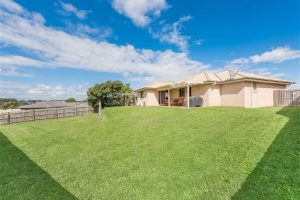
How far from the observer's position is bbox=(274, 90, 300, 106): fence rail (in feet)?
48.6

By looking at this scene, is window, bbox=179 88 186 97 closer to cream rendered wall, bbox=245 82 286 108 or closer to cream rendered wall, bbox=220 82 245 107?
cream rendered wall, bbox=220 82 245 107

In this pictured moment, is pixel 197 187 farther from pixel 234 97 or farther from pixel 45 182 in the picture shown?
pixel 234 97

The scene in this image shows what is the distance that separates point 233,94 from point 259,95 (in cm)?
210

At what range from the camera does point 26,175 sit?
6.49 metres

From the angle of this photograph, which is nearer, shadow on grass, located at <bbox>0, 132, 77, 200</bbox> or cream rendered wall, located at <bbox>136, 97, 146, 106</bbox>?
shadow on grass, located at <bbox>0, 132, 77, 200</bbox>

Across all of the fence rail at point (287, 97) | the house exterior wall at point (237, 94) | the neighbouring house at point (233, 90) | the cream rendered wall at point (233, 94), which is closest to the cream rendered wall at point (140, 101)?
the neighbouring house at point (233, 90)

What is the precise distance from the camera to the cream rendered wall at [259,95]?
16.4 m

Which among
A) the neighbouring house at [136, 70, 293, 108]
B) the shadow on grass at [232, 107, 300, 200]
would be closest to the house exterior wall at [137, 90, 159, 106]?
the neighbouring house at [136, 70, 293, 108]

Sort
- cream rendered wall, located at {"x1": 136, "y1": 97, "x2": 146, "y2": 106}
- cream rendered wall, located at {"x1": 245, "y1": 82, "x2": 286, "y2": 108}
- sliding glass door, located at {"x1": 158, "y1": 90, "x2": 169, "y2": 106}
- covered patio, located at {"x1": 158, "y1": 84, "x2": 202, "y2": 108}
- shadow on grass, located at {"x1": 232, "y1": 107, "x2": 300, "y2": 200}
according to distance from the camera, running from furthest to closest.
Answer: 1. cream rendered wall, located at {"x1": 136, "y1": 97, "x2": 146, "y2": 106}
2. sliding glass door, located at {"x1": 158, "y1": 90, "x2": 169, "y2": 106}
3. covered patio, located at {"x1": 158, "y1": 84, "x2": 202, "y2": 108}
4. cream rendered wall, located at {"x1": 245, "y1": 82, "x2": 286, "y2": 108}
5. shadow on grass, located at {"x1": 232, "y1": 107, "x2": 300, "y2": 200}

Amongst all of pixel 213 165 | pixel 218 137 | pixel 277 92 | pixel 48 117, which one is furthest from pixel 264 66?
pixel 48 117

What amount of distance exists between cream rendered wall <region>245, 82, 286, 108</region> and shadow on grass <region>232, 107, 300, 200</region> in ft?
34.5

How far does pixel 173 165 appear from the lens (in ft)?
20.3

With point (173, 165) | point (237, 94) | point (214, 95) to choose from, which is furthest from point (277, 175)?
point (214, 95)

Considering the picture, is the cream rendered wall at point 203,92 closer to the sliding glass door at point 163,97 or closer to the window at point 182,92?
the window at point 182,92
